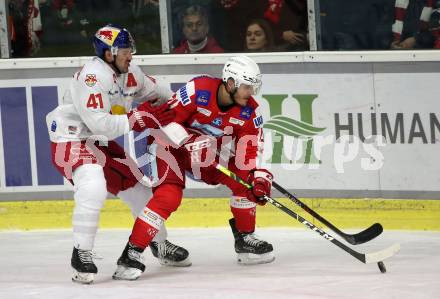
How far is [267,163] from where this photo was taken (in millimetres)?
7641

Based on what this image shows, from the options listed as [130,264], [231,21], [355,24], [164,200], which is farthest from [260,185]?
[231,21]

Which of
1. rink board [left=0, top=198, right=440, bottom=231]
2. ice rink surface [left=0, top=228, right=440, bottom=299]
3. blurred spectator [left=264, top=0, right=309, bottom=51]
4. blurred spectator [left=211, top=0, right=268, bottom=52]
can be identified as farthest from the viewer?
blurred spectator [left=211, top=0, right=268, bottom=52]

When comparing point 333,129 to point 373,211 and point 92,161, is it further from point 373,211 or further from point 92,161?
point 92,161

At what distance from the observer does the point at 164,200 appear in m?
6.12

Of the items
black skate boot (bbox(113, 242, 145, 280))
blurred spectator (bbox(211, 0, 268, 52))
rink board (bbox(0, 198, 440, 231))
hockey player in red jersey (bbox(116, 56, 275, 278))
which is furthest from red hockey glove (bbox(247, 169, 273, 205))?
blurred spectator (bbox(211, 0, 268, 52))

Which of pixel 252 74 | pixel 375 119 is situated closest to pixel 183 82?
pixel 375 119

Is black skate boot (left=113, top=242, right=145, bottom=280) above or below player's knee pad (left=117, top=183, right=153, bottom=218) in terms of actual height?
below

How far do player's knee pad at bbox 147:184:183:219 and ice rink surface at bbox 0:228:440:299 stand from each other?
0.35 m

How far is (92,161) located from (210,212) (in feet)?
5.29

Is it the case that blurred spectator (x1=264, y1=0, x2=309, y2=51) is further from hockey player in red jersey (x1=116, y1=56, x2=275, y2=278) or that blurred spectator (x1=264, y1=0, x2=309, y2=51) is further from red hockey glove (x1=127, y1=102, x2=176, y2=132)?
red hockey glove (x1=127, y1=102, x2=176, y2=132)

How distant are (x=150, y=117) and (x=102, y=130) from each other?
0.80 ft

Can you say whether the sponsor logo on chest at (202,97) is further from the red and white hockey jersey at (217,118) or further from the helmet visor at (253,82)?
the helmet visor at (253,82)

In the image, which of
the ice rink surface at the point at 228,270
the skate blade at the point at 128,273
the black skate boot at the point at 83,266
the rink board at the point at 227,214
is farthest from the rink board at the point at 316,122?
the black skate boot at the point at 83,266

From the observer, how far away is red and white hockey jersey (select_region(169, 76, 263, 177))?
246 inches
